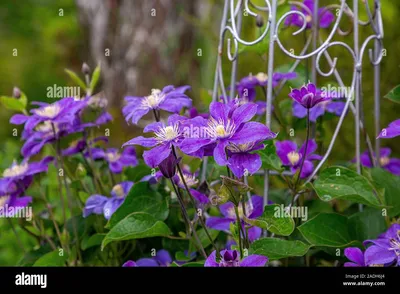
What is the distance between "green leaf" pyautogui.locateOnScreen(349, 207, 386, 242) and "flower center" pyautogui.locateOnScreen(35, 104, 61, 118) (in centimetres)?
49

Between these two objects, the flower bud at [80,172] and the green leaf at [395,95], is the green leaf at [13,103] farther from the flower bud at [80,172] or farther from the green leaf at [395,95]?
the green leaf at [395,95]

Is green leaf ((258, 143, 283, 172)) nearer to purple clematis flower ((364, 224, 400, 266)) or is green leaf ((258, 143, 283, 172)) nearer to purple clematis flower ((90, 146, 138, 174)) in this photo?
purple clematis flower ((364, 224, 400, 266))

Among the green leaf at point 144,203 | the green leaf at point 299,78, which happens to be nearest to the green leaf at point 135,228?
the green leaf at point 144,203

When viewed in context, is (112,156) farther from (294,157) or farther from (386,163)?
(386,163)

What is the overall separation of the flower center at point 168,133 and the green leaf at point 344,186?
205 millimetres

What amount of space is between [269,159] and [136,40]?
164 centimetres

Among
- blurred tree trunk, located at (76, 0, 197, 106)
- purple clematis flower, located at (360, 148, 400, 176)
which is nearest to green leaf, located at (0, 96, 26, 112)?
purple clematis flower, located at (360, 148, 400, 176)

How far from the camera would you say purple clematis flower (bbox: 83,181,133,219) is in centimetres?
88

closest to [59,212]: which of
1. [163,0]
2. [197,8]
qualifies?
[163,0]

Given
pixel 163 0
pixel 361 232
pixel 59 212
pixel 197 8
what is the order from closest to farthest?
1. pixel 361 232
2. pixel 59 212
3. pixel 163 0
4. pixel 197 8

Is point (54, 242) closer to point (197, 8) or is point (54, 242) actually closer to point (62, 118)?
point (62, 118)

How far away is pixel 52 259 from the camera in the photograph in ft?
2.84
